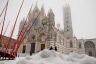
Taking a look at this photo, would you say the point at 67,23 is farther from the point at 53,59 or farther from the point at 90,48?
the point at 53,59

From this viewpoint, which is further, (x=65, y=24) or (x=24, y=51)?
(x=65, y=24)

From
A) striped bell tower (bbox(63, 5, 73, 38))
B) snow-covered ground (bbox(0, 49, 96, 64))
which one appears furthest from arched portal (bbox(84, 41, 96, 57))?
snow-covered ground (bbox(0, 49, 96, 64))

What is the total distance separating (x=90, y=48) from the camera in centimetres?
4866

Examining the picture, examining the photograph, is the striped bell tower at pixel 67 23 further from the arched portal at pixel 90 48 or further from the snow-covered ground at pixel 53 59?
the snow-covered ground at pixel 53 59

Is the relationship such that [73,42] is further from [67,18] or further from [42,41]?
[42,41]

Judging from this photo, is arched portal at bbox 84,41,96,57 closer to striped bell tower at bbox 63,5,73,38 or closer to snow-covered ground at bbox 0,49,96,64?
striped bell tower at bbox 63,5,73,38

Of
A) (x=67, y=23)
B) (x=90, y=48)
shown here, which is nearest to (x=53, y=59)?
(x=67, y=23)

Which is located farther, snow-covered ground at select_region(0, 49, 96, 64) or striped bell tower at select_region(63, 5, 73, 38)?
striped bell tower at select_region(63, 5, 73, 38)

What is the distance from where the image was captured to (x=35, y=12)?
1416 inches

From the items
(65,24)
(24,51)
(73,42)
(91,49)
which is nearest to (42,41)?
(24,51)

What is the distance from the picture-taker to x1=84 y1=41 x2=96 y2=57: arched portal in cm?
4721

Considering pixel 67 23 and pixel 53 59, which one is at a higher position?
pixel 67 23

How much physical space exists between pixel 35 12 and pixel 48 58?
A: 3458 cm

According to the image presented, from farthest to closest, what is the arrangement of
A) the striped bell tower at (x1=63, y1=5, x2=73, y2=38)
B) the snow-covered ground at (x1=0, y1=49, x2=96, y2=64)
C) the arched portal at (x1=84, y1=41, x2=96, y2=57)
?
1. the arched portal at (x1=84, y1=41, x2=96, y2=57)
2. the striped bell tower at (x1=63, y1=5, x2=73, y2=38)
3. the snow-covered ground at (x1=0, y1=49, x2=96, y2=64)
